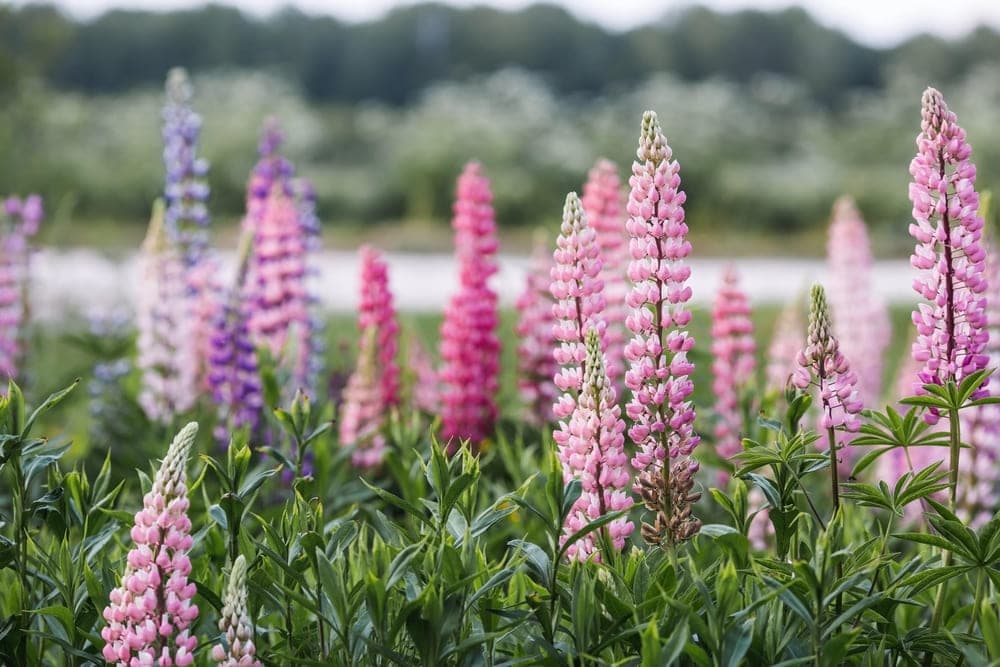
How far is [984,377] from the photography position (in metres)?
1.82

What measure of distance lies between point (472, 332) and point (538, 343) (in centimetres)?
24

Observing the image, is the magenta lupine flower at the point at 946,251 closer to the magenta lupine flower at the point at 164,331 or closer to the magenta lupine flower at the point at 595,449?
the magenta lupine flower at the point at 595,449

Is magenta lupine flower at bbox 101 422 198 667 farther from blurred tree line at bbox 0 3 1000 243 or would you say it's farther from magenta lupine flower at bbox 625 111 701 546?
blurred tree line at bbox 0 3 1000 243

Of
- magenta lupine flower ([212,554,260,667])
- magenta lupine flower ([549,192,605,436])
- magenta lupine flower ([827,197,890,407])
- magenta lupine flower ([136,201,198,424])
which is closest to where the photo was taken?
magenta lupine flower ([212,554,260,667])

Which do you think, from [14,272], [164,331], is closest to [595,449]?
[164,331]

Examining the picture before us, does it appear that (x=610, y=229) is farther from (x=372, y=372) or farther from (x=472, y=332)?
(x=372, y=372)

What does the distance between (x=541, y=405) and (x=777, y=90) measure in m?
34.3

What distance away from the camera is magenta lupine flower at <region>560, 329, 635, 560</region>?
181cm

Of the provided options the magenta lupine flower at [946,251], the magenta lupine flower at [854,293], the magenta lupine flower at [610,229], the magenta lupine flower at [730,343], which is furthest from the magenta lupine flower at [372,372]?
the magenta lupine flower at [854,293]

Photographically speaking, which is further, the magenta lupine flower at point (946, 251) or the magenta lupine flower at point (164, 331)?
the magenta lupine flower at point (164, 331)

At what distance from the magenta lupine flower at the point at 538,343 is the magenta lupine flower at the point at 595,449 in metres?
2.14

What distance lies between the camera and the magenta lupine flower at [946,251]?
1.89 m

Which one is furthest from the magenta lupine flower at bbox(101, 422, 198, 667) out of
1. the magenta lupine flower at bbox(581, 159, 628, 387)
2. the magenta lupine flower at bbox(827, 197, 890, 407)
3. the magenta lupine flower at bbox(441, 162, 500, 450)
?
the magenta lupine flower at bbox(827, 197, 890, 407)

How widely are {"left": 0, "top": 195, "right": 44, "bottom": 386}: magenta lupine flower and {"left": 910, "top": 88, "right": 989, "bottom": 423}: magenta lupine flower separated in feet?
12.0
